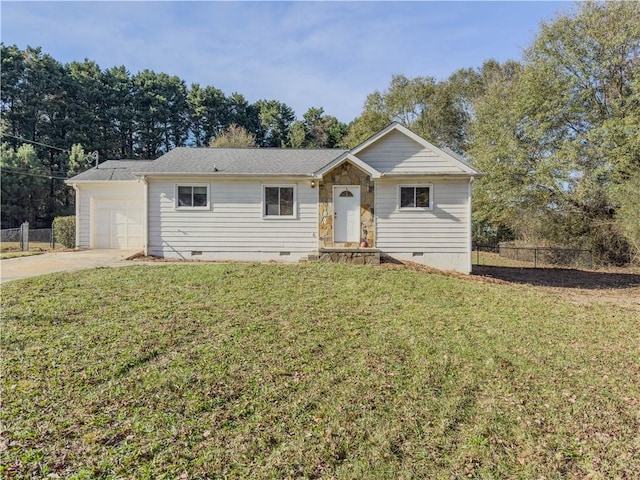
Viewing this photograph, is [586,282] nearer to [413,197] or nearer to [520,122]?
[413,197]

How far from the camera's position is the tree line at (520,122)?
16.1m

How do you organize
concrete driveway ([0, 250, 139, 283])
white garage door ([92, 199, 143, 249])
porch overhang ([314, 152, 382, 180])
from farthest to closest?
white garage door ([92, 199, 143, 249]) → porch overhang ([314, 152, 382, 180]) → concrete driveway ([0, 250, 139, 283])

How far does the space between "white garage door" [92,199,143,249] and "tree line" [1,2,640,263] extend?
577 inches

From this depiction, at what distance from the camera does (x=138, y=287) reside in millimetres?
7422

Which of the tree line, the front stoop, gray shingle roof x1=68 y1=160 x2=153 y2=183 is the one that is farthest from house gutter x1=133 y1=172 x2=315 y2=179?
the tree line

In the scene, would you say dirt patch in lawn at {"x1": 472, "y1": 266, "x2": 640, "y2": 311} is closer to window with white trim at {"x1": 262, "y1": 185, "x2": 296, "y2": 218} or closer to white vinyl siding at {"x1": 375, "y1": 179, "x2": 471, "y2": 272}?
white vinyl siding at {"x1": 375, "y1": 179, "x2": 471, "y2": 272}

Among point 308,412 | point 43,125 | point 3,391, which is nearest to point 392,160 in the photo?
point 308,412

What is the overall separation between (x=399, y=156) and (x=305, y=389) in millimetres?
9703

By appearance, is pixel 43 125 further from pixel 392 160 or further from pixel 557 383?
pixel 557 383

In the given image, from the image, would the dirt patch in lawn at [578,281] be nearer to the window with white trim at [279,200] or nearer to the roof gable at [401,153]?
the roof gable at [401,153]

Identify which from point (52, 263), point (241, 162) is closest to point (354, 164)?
point (241, 162)

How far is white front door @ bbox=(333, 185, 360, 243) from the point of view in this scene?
39.7ft

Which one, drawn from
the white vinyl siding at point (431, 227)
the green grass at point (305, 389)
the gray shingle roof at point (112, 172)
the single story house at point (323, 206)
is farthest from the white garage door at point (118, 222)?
the white vinyl siding at point (431, 227)

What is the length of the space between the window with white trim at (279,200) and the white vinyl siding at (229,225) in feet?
0.57
